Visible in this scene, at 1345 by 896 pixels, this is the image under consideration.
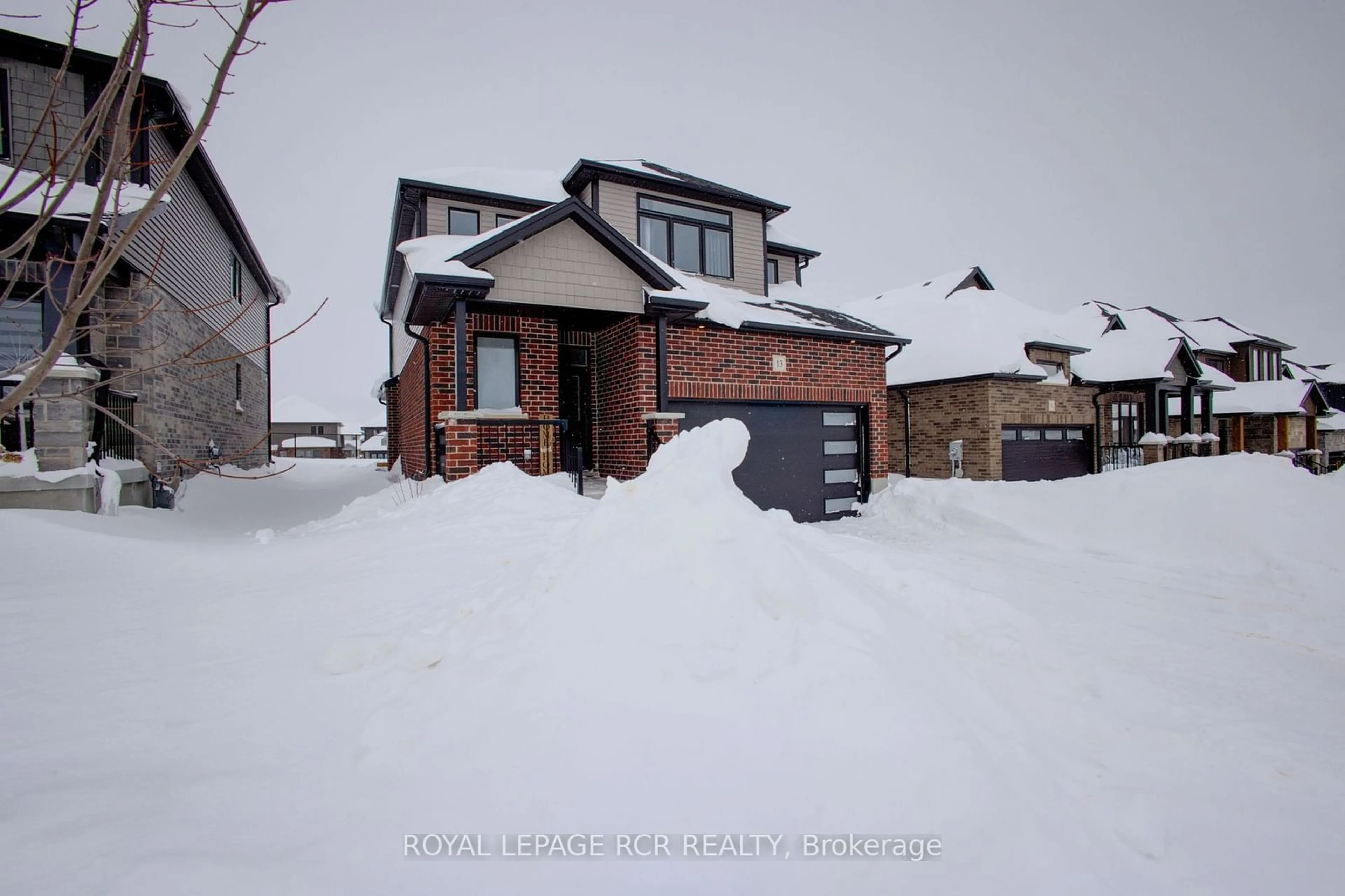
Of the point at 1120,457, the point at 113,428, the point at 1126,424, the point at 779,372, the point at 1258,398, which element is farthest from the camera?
the point at 1258,398

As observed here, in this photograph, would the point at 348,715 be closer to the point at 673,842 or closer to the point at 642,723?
the point at 642,723

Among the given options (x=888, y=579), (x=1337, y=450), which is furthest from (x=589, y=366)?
(x=1337, y=450)

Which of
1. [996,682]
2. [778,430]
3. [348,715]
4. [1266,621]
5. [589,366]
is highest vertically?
[589,366]

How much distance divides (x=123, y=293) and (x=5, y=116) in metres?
3.22

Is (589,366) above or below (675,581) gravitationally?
above

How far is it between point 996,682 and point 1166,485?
7.85 metres

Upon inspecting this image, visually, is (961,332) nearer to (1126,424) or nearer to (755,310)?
(755,310)

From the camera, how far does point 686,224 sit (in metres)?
13.2

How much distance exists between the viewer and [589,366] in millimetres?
11969

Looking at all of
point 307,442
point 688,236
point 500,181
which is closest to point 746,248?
point 688,236

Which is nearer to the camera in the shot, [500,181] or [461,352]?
[461,352]

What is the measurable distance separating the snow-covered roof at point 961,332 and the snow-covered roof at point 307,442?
51286mm

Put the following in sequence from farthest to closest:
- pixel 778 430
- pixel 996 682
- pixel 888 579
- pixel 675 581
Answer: pixel 778 430, pixel 888 579, pixel 996 682, pixel 675 581

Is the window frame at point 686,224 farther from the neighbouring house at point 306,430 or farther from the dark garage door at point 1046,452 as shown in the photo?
the neighbouring house at point 306,430
